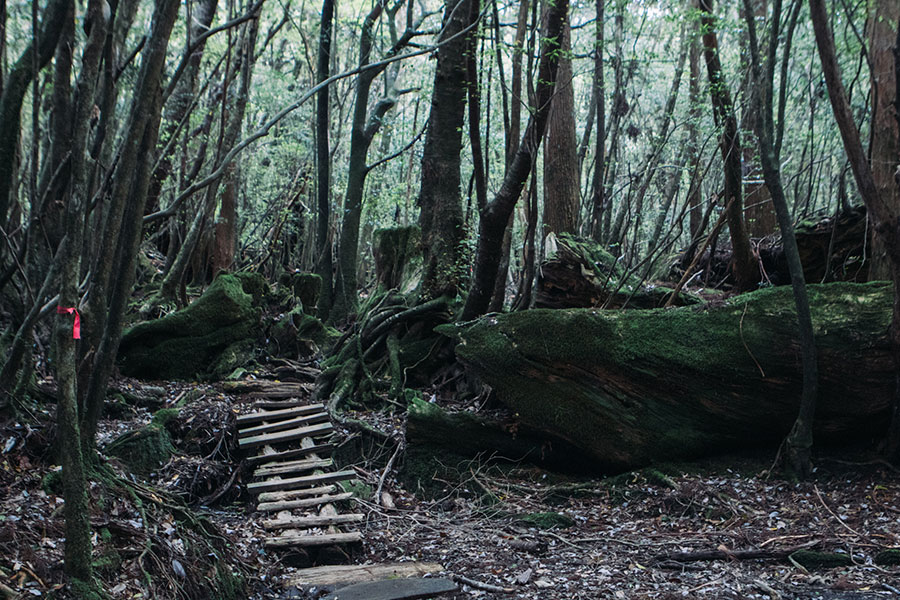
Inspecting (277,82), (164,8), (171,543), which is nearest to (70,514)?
(171,543)

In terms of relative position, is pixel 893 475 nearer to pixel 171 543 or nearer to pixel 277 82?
pixel 171 543

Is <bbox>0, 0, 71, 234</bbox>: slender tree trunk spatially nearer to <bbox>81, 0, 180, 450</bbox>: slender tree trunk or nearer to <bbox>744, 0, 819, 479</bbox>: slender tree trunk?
<bbox>81, 0, 180, 450</bbox>: slender tree trunk

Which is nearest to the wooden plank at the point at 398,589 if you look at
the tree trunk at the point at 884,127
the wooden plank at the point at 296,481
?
the wooden plank at the point at 296,481

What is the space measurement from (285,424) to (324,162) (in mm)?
6289

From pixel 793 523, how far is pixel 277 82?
18256mm

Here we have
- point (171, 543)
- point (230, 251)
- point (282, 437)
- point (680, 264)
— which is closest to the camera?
point (171, 543)

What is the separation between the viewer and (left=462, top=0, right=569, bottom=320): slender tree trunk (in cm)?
664

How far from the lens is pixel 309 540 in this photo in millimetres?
4852

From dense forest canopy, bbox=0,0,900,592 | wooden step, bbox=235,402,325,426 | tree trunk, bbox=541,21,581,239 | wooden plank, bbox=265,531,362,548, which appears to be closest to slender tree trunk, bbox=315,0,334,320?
dense forest canopy, bbox=0,0,900,592

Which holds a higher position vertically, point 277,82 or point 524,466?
point 277,82

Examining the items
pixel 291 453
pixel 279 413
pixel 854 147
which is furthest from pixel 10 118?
pixel 854 147

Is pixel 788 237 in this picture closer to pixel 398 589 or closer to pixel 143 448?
pixel 398 589

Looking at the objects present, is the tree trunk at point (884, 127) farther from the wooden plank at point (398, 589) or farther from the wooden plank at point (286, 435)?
the wooden plank at point (286, 435)

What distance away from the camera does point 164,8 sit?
322 cm
